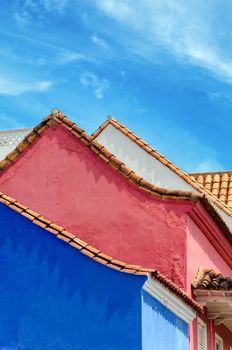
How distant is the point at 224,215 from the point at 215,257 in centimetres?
270

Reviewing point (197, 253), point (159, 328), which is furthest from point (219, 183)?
point (159, 328)

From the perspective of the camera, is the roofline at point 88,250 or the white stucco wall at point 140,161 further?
the white stucco wall at point 140,161

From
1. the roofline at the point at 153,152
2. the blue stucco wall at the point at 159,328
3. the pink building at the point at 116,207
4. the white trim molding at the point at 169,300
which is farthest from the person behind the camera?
the roofline at the point at 153,152

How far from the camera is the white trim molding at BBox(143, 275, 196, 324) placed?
41.9 ft

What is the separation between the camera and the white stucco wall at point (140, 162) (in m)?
19.5

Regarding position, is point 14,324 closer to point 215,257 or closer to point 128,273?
point 128,273

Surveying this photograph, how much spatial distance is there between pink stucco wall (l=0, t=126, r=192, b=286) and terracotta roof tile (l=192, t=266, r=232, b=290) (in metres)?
0.42

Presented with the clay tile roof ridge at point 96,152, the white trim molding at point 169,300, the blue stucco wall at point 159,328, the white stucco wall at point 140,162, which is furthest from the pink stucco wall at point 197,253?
the white stucco wall at point 140,162

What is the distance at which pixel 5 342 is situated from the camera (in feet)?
42.0

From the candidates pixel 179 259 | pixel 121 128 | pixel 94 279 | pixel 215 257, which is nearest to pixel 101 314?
pixel 94 279

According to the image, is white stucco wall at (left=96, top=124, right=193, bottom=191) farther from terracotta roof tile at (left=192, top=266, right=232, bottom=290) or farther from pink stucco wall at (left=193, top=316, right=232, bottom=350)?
terracotta roof tile at (left=192, top=266, right=232, bottom=290)

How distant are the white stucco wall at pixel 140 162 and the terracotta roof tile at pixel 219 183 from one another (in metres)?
3.13

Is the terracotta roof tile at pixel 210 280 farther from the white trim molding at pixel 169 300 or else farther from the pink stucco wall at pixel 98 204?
the white trim molding at pixel 169 300

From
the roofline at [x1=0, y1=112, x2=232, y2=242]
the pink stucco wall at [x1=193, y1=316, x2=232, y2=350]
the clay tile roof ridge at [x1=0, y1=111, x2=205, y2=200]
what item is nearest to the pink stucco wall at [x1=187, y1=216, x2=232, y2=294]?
the roofline at [x1=0, y1=112, x2=232, y2=242]
